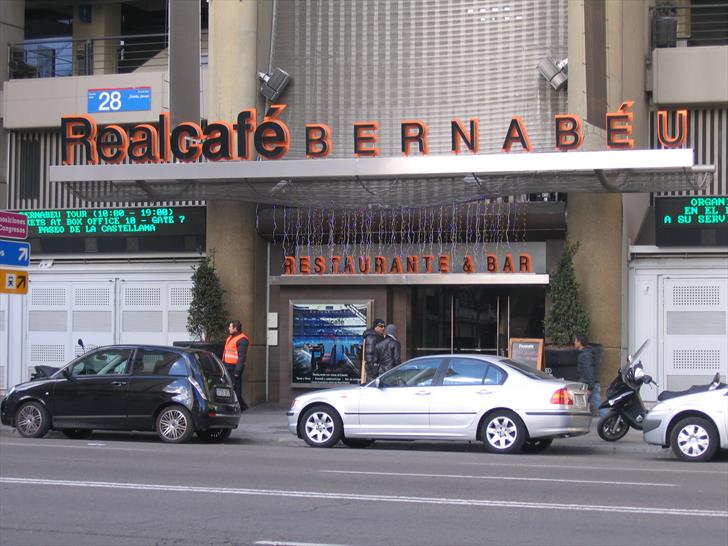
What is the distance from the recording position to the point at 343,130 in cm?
2277

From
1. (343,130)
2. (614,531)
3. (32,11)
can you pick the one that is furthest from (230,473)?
(32,11)

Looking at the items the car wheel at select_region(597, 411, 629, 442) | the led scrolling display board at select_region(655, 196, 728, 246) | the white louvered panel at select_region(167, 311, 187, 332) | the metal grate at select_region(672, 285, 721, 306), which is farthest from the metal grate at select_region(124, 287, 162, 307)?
the car wheel at select_region(597, 411, 629, 442)

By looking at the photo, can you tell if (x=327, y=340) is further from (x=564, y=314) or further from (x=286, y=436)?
(x=564, y=314)

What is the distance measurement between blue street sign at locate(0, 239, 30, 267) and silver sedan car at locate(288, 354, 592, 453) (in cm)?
702

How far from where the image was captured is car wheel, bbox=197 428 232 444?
17.8m

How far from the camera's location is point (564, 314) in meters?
20.7

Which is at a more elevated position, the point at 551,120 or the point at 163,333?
the point at 551,120

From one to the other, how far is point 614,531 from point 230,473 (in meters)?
5.13

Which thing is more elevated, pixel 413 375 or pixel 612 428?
pixel 413 375

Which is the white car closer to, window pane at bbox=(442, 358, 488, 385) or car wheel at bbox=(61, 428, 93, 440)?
window pane at bbox=(442, 358, 488, 385)

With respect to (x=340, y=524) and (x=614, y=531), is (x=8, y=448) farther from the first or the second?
(x=614, y=531)

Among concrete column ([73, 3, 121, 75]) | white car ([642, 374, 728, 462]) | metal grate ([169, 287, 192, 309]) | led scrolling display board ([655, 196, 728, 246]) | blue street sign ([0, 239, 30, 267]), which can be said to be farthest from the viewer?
concrete column ([73, 3, 121, 75])

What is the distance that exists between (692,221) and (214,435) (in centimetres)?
1014

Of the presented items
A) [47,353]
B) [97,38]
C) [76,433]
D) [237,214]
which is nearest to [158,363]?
[76,433]
